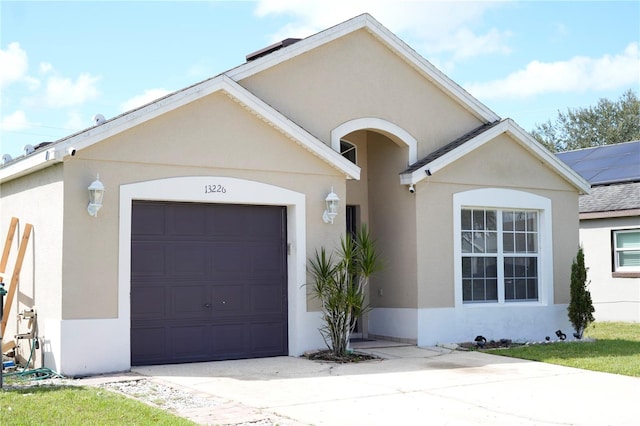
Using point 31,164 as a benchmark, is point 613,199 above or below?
above

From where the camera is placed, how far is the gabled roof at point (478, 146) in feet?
49.3

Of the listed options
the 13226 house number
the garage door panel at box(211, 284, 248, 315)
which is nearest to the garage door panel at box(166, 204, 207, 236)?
the 13226 house number

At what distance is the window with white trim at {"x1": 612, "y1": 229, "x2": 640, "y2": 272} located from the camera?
68.5 ft

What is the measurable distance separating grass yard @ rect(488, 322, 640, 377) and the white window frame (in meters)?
1.38

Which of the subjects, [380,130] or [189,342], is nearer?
[189,342]

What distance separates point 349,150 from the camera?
16500 mm

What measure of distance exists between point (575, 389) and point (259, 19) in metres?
8.87

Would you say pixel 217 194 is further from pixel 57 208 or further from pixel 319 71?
pixel 319 71

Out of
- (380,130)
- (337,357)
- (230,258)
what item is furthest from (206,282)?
(380,130)

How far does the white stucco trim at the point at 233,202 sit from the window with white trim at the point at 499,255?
3.78 m

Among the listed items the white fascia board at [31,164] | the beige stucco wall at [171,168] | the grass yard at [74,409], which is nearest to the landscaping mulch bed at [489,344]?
the beige stucco wall at [171,168]

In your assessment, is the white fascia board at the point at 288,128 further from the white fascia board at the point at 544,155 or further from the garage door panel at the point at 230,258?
the white fascia board at the point at 544,155

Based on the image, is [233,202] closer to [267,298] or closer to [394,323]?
[267,298]

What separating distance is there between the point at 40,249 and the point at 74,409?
4.16 meters
